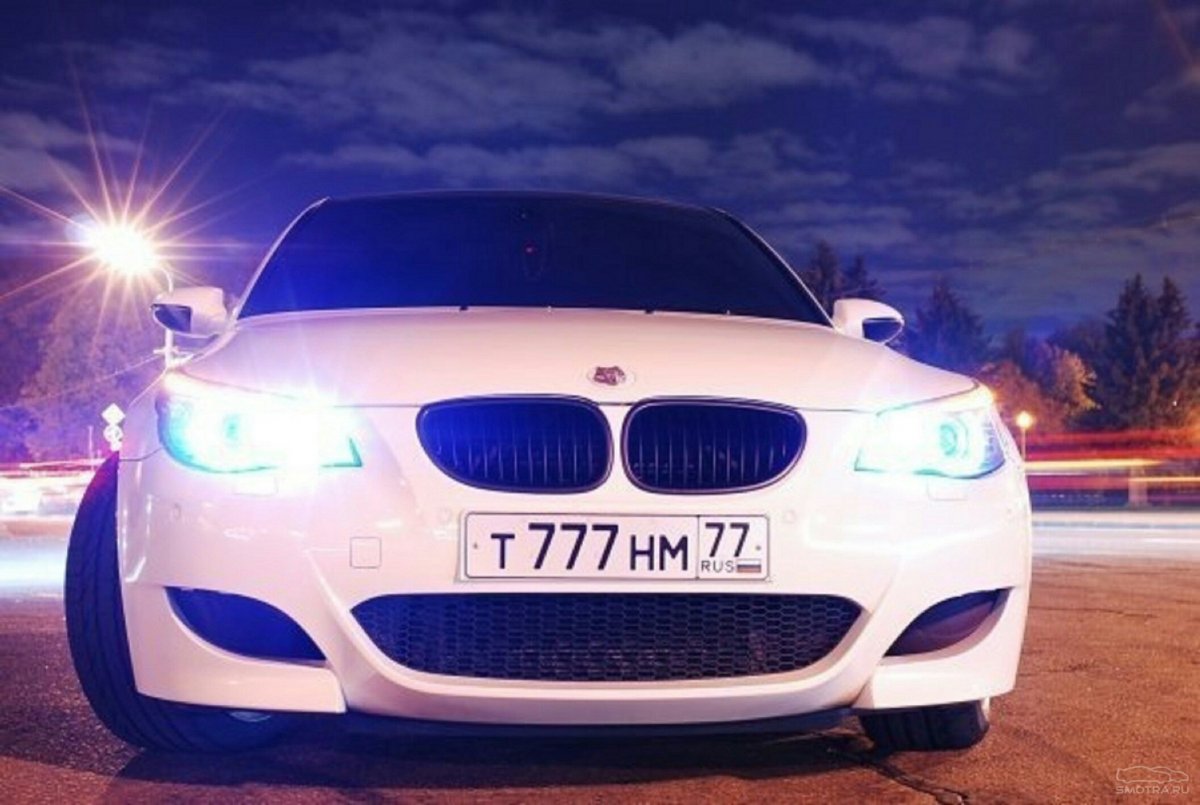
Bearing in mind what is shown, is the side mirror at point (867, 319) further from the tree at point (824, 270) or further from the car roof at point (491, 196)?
the tree at point (824, 270)

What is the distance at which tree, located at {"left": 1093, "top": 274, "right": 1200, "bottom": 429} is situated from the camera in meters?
73.2

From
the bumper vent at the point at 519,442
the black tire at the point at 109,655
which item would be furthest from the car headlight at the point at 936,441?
the black tire at the point at 109,655

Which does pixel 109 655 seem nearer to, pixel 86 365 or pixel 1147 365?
pixel 86 365

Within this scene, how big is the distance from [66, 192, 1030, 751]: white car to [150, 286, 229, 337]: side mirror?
1079 millimetres

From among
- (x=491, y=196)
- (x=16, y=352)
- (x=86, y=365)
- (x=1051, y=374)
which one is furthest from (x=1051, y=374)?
(x=491, y=196)

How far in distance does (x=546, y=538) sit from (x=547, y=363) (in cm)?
47

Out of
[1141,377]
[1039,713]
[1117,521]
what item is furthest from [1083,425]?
[1039,713]

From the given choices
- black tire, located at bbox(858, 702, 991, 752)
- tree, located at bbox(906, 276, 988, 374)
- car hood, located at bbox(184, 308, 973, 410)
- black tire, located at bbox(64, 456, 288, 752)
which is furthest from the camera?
tree, located at bbox(906, 276, 988, 374)

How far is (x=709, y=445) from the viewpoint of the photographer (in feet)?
11.1

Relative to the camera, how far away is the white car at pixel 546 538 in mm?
3211

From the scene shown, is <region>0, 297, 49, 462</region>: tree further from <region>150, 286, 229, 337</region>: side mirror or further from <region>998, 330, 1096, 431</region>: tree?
<region>998, 330, 1096, 431</region>: tree

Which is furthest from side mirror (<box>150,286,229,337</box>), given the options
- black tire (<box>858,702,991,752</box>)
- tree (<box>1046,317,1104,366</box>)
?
tree (<box>1046,317,1104,366</box>)

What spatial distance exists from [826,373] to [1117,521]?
2037 cm

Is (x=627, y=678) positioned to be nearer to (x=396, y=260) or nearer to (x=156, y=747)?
(x=156, y=747)
